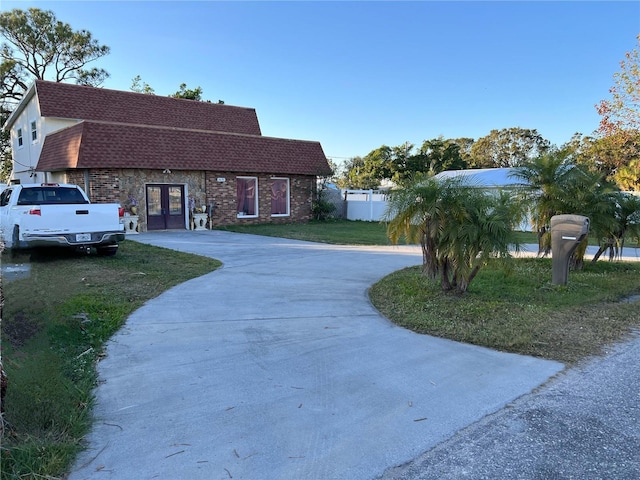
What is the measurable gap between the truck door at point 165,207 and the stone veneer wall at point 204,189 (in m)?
0.28

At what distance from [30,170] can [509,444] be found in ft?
85.0

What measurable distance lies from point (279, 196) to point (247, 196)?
1918 millimetres

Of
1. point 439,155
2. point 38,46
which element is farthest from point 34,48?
point 439,155

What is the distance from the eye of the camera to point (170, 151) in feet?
62.0

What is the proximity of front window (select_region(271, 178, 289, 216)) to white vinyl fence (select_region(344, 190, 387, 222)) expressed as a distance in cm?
489

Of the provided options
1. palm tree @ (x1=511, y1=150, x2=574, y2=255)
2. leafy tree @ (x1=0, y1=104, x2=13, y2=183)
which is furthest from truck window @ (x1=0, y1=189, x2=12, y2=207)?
leafy tree @ (x1=0, y1=104, x2=13, y2=183)

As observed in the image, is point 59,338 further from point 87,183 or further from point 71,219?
point 87,183

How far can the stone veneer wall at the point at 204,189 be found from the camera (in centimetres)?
1744

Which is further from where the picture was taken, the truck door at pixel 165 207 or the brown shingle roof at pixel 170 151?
the truck door at pixel 165 207

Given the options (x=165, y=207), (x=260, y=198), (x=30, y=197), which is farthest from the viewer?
(x=260, y=198)

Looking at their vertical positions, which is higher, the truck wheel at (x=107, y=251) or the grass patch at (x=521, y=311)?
the truck wheel at (x=107, y=251)

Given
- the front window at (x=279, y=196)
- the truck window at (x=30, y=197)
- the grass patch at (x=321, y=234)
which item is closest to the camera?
the truck window at (x=30, y=197)

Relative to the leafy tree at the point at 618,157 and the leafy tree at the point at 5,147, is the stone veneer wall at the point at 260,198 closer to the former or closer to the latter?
the leafy tree at the point at 618,157

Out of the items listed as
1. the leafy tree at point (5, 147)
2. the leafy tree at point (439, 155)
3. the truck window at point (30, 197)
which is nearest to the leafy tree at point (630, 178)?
the truck window at point (30, 197)
